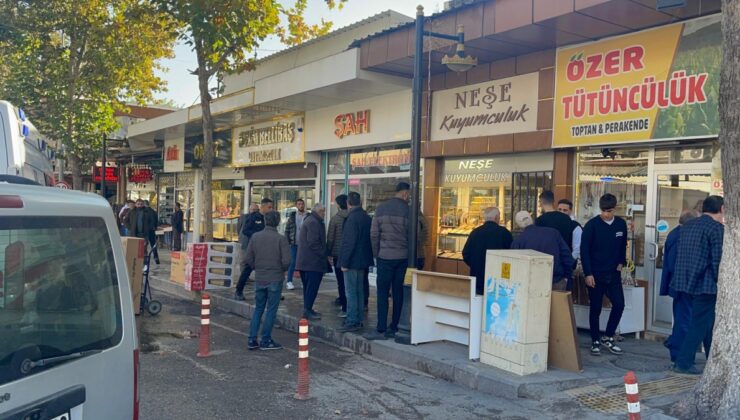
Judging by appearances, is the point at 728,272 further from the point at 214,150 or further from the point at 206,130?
the point at 214,150

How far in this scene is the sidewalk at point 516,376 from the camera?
247 inches

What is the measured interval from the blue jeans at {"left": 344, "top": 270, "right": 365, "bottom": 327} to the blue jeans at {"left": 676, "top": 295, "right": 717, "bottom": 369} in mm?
4173

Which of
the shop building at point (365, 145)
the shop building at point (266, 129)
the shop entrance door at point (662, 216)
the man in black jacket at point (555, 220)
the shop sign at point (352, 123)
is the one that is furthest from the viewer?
the shop sign at point (352, 123)

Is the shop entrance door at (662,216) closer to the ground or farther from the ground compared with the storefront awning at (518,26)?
closer to the ground

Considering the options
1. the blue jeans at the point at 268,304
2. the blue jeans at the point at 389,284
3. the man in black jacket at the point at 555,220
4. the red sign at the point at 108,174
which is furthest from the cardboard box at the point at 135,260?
the red sign at the point at 108,174

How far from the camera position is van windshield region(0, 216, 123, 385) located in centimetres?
263

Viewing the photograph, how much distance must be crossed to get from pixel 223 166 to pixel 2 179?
709 inches

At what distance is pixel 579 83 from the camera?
379 inches

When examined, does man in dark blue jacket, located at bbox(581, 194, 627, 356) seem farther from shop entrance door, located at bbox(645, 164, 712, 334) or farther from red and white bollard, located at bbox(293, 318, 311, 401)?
red and white bollard, located at bbox(293, 318, 311, 401)

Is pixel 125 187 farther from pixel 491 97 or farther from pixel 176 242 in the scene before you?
pixel 491 97

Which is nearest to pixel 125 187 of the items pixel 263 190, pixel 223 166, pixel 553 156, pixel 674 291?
pixel 223 166

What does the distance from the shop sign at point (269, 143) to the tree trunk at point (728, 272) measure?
40.9 ft

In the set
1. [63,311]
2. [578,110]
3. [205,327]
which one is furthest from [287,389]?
[578,110]

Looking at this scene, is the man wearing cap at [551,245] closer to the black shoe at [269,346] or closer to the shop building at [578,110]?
the shop building at [578,110]
